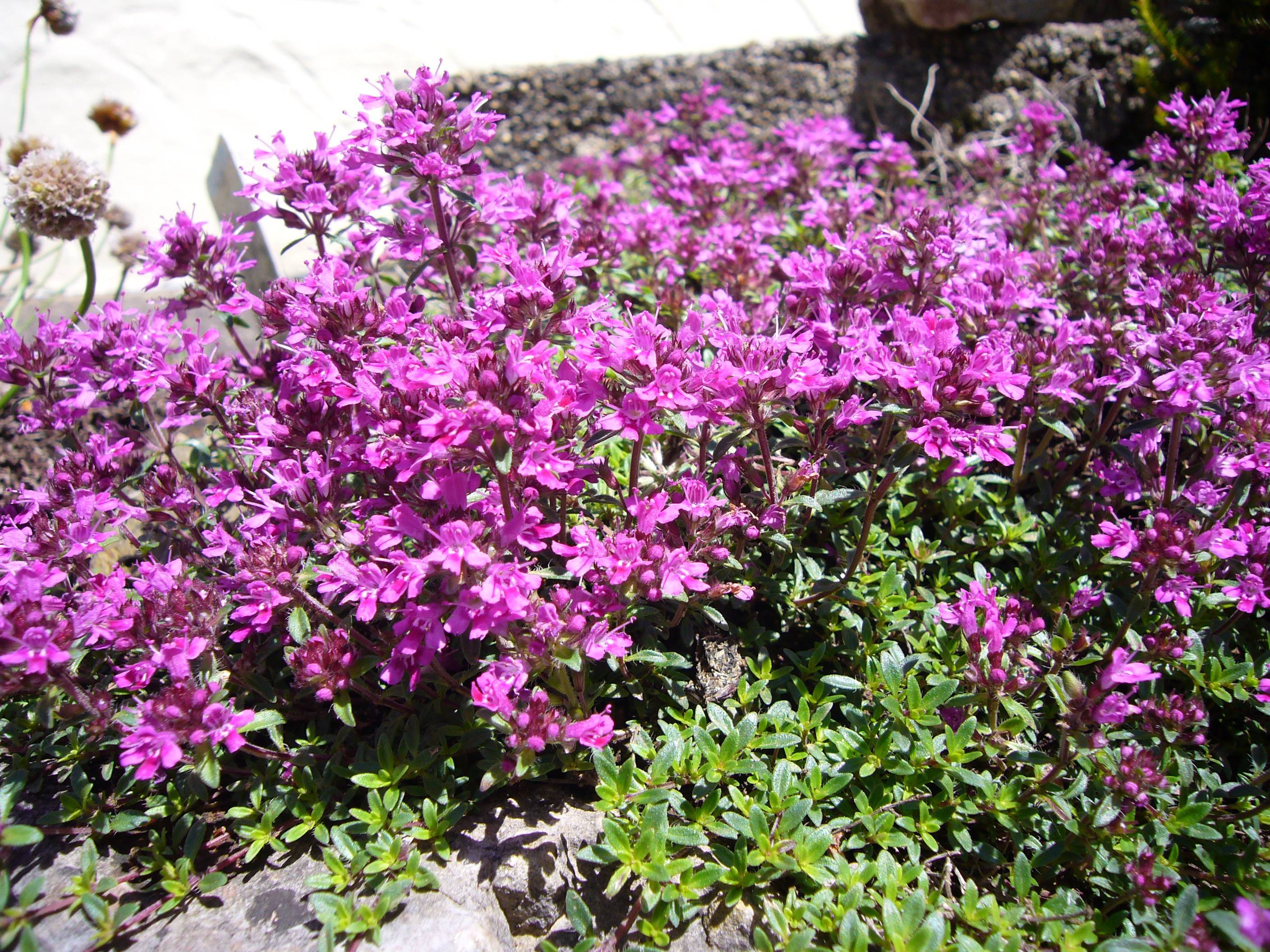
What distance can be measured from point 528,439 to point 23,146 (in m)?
3.63

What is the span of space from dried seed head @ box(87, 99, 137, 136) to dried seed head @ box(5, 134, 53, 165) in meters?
0.48

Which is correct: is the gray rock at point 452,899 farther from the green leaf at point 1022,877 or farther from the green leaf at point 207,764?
the green leaf at point 1022,877

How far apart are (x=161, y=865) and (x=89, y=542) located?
3.24ft

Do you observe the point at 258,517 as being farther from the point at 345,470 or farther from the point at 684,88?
the point at 684,88

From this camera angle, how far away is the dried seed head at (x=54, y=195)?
136 inches

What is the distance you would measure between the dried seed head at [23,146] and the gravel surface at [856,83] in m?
3.09

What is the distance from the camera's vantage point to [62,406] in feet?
9.43

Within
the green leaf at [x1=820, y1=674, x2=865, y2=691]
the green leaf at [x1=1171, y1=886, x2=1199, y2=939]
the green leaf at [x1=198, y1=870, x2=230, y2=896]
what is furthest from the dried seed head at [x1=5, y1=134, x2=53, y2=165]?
the green leaf at [x1=1171, y1=886, x2=1199, y2=939]

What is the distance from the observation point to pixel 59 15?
4289mm

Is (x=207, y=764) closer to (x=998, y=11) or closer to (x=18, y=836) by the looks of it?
(x=18, y=836)

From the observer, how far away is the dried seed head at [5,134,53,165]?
3949 mm

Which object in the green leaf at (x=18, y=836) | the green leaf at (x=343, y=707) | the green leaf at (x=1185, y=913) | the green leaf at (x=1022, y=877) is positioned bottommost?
the green leaf at (x=1022, y=877)

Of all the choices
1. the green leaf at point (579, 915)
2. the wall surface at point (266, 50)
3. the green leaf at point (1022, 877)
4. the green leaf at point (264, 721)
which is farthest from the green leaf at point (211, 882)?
the wall surface at point (266, 50)

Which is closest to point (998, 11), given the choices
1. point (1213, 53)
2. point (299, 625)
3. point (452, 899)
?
point (1213, 53)
